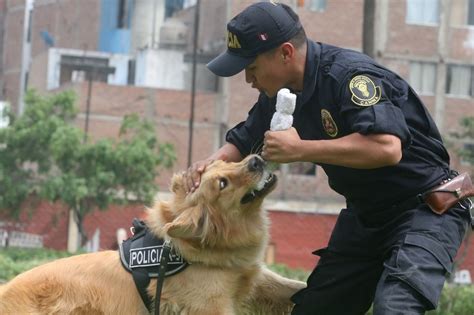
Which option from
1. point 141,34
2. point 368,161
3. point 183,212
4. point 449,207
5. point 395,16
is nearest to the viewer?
point 368,161

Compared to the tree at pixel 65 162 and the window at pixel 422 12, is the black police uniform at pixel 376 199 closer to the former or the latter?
the tree at pixel 65 162

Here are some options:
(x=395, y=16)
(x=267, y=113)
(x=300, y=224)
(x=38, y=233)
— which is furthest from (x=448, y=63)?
(x=267, y=113)

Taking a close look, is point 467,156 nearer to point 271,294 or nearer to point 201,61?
point 201,61

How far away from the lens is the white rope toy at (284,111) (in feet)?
16.6

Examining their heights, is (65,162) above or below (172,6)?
below

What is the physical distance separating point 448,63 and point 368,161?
38.2 metres

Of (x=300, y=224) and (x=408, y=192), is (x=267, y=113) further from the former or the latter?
(x=300, y=224)

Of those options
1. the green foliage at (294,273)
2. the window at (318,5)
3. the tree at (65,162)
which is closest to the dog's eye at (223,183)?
the green foliage at (294,273)

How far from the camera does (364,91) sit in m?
4.94

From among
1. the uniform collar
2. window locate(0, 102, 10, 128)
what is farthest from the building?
the uniform collar

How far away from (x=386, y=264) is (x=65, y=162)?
24.4 m

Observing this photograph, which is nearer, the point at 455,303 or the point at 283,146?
the point at 283,146

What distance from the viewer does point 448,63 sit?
4194cm

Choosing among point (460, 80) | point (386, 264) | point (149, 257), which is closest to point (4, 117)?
point (460, 80)
